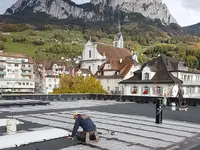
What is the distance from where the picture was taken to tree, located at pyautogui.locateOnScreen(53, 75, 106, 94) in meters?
53.7

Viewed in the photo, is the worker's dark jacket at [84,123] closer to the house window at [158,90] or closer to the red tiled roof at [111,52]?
the house window at [158,90]

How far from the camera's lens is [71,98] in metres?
32.1

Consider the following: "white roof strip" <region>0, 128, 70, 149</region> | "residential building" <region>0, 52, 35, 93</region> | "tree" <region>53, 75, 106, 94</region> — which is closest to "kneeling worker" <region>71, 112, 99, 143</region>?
"white roof strip" <region>0, 128, 70, 149</region>

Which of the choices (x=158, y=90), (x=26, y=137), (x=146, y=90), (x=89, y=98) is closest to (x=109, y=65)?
(x=146, y=90)

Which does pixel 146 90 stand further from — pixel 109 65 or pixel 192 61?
pixel 192 61

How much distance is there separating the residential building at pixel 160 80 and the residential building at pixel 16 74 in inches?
1827

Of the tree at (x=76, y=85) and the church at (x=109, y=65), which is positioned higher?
the church at (x=109, y=65)

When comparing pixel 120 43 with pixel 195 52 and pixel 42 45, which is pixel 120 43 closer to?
pixel 195 52

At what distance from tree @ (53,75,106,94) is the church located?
35.3 ft

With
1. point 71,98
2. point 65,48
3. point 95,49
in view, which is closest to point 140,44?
point 65,48

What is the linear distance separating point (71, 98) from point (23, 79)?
5930 cm

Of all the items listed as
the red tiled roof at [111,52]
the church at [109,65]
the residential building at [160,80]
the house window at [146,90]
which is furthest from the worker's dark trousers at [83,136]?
the red tiled roof at [111,52]

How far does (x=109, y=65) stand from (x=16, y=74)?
38.0 metres

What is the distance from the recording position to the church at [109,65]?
69.2m
